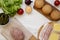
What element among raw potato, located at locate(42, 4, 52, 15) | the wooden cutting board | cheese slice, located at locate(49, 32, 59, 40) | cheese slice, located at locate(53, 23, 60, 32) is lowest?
the wooden cutting board

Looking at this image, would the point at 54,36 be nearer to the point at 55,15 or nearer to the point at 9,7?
the point at 55,15

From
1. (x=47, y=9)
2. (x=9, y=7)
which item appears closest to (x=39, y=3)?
(x=47, y=9)

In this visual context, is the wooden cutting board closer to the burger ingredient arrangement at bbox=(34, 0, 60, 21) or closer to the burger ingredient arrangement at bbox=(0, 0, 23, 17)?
the burger ingredient arrangement at bbox=(0, 0, 23, 17)

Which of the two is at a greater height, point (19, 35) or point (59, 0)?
point (59, 0)

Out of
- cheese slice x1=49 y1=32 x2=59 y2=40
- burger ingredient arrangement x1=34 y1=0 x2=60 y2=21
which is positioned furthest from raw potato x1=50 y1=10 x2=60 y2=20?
cheese slice x1=49 y1=32 x2=59 y2=40

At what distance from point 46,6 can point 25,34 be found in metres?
0.23

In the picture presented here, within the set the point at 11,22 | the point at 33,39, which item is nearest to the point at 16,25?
the point at 11,22

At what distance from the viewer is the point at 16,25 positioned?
1.27 metres

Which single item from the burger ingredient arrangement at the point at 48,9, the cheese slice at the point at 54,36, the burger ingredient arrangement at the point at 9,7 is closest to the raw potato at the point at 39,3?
the burger ingredient arrangement at the point at 48,9

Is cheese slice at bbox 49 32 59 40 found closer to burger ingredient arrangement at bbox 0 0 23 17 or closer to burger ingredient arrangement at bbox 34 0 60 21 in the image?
burger ingredient arrangement at bbox 34 0 60 21

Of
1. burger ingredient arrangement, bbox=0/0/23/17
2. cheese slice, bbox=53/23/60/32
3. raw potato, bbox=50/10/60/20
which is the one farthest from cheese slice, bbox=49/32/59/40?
burger ingredient arrangement, bbox=0/0/23/17

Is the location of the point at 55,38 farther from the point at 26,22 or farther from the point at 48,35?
the point at 26,22

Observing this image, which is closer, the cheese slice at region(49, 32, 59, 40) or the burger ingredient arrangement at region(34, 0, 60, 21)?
the cheese slice at region(49, 32, 59, 40)

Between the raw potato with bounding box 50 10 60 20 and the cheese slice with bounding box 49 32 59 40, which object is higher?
the raw potato with bounding box 50 10 60 20
